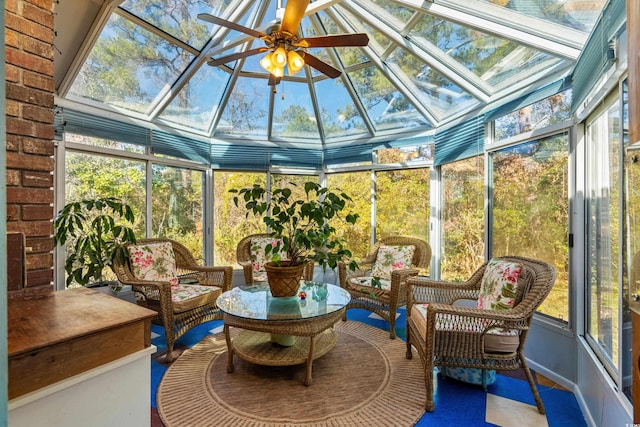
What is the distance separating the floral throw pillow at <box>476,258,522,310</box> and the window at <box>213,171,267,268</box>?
3.25 m

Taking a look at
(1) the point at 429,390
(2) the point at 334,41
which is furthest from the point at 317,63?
(1) the point at 429,390

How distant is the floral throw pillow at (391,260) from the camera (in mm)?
3533

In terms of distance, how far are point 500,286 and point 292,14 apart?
2427mm

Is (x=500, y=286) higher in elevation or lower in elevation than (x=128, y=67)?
lower

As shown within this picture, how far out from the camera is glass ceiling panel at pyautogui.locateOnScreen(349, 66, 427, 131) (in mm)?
3943

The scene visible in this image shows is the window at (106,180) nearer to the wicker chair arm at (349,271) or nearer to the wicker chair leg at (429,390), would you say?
the wicker chair arm at (349,271)

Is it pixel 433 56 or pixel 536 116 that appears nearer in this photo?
pixel 536 116

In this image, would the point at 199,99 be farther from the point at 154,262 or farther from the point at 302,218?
the point at 302,218

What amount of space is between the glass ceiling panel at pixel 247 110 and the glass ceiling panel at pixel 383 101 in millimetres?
1358

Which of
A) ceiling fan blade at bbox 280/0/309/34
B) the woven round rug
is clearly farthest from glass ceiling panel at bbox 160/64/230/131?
the woven round rug

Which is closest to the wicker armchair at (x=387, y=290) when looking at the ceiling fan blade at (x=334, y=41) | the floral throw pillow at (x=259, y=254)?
the floral throw pillow at (x=259, y=254)

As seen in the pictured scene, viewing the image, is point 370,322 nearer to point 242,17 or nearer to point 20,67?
point 20,67

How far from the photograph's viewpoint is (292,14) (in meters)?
2.00

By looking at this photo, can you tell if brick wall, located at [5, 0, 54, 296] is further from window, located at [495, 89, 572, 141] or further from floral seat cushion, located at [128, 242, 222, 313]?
window, located at [495, 89, 572, 141]
